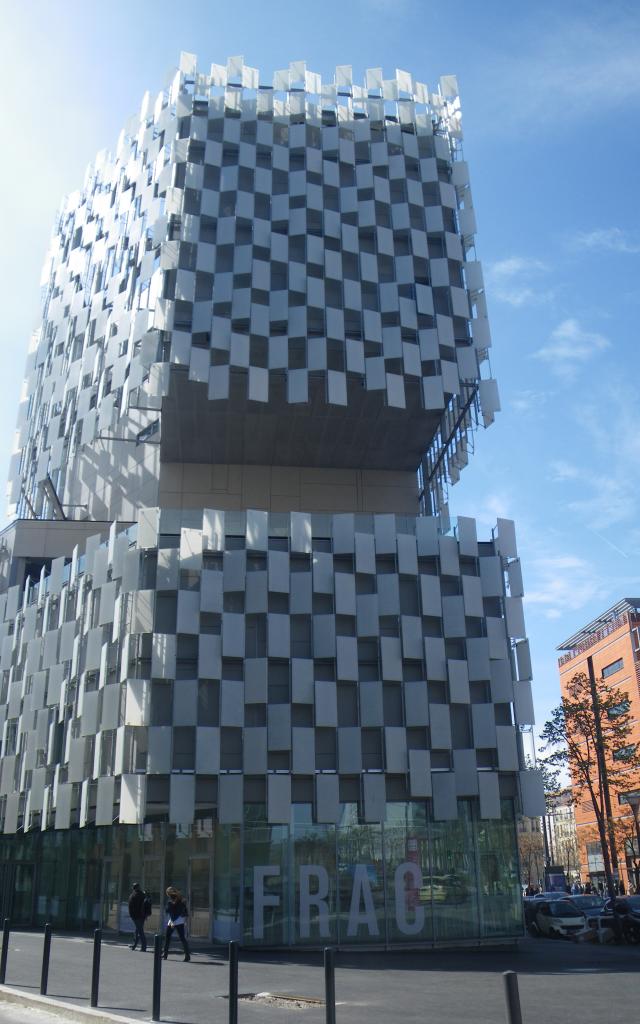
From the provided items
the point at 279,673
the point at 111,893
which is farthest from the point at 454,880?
the point at 111,893

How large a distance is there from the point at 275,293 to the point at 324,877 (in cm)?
2147

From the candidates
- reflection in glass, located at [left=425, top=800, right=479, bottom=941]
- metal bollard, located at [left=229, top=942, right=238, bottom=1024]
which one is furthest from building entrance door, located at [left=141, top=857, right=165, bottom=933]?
metal bollard, located at [left=229, top=942, right=238, bottom=1024]

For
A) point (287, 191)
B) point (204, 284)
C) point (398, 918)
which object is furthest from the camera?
point (287, 191)

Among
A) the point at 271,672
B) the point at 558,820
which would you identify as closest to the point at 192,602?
the point at 271,672

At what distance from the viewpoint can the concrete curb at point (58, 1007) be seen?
1099 cm

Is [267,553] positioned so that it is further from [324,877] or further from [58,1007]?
[58,1007]

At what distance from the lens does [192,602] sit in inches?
1108

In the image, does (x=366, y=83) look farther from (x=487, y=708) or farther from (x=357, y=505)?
(x=487, y=708)

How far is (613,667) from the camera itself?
268 feet

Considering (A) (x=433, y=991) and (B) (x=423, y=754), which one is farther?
(B) (x=423, y=754)

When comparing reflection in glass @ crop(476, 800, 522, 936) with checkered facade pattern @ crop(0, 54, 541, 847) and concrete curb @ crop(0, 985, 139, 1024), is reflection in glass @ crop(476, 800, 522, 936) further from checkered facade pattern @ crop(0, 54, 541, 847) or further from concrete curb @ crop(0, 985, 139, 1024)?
concrete curb @ crop(0, 985, 139, 1024)

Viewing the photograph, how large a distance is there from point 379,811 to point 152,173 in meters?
27.8

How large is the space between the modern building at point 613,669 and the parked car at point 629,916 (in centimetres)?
4016

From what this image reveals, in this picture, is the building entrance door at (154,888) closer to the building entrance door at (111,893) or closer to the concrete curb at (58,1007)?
the building entrance door at (111,893)
